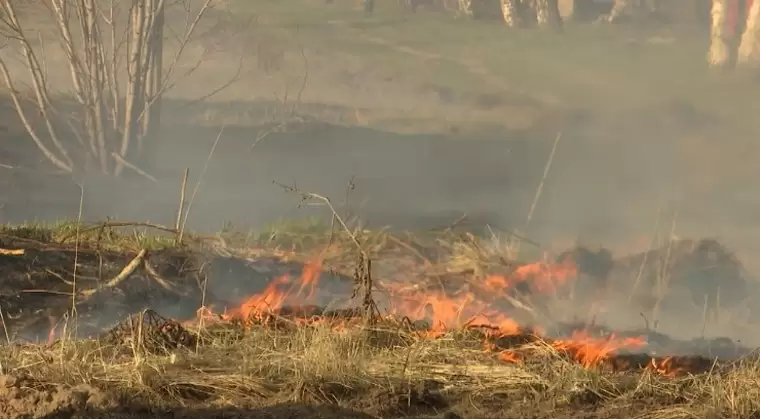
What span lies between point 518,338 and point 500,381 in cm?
91

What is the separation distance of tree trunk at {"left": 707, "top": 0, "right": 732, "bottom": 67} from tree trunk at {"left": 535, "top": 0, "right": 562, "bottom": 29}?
1.10 metres

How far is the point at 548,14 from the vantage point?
7.28 m

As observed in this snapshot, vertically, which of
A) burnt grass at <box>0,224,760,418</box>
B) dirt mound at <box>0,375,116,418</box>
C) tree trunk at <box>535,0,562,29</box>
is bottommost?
burnt grass at <box>0,224,760,418</box>

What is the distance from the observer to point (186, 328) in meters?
5.68

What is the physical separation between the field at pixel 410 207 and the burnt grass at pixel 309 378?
0.12 ft

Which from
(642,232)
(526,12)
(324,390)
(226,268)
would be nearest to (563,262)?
(642,232)

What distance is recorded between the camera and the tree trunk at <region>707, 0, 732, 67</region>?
703 centimetres

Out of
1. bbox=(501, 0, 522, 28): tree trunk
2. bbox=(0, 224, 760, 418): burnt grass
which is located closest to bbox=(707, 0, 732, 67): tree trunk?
bbox=(501, 0, 522, 28): tree trunk

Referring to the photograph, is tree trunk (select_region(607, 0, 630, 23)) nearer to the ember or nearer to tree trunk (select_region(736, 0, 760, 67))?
tree trunk (select_region(736, 0, 760, 67))

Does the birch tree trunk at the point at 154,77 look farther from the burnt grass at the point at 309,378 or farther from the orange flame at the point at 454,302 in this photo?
the burnt grass at the point at 309,378

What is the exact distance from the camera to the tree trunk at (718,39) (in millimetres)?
7031

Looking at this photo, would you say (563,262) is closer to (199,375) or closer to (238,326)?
(238,326)

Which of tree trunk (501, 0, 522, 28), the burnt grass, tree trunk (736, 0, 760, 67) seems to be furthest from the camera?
tree trunk (501, 0, 522, 28)

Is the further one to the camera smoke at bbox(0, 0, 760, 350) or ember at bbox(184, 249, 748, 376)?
smoke at bbox(0, 0, 760, 350)
